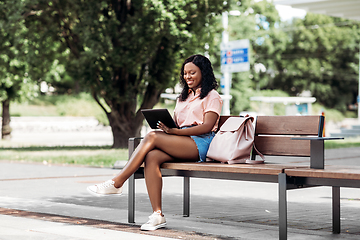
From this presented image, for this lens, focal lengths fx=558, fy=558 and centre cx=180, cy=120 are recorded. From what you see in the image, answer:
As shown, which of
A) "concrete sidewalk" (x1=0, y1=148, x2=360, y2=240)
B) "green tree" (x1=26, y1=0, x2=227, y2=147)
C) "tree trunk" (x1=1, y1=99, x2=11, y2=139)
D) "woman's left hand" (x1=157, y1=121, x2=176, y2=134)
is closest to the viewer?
"concrete sidewalk" (x1=0, y1=148, x2=360, y2=240)

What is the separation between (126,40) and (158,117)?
12747mm

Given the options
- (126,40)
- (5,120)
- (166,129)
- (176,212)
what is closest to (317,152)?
(166,129)

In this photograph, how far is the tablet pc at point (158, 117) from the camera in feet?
16.8

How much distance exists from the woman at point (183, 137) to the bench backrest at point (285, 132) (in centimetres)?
46

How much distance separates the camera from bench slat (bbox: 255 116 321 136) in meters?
5.04

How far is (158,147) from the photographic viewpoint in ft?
16.9

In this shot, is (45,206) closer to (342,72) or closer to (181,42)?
A: (181,42)

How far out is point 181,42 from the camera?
57.6ft

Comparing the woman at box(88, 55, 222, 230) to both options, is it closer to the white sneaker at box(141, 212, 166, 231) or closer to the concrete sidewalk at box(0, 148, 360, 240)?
the white sneaker at box(141, 212, 166, 231)

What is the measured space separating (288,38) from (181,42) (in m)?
51.2

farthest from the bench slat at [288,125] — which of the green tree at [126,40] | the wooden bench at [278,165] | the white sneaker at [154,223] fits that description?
the green tree at [126,40]

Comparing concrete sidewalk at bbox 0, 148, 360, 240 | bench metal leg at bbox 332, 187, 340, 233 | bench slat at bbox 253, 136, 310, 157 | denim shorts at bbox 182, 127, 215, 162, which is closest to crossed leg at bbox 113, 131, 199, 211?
denim shorts at bbox 182, 127, 215, 162

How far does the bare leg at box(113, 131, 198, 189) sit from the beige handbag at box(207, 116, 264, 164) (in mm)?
257

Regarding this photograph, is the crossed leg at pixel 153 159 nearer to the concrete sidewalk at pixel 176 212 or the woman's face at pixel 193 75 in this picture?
the concrete sidewalk at pixel 176 212
